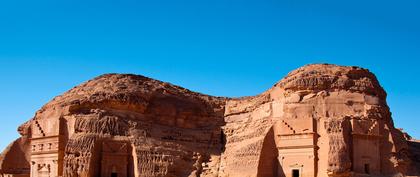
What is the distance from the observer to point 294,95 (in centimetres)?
3722

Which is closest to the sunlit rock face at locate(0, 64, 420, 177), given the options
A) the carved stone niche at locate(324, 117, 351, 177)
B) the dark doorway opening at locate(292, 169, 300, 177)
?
the carved stone niche at locate(324, 117, 351, 177)

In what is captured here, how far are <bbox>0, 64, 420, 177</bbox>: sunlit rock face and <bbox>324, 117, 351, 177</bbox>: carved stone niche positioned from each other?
61 mm

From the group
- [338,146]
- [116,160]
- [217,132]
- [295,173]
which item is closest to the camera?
[338,146]

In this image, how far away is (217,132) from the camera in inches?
1779

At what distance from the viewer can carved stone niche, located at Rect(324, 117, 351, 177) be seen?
3330 cm

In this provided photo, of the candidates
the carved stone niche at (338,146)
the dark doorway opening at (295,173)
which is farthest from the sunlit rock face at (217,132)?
the dark doorway opening at (295,173)

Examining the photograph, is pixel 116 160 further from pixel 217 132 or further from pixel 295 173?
pixel 295 173

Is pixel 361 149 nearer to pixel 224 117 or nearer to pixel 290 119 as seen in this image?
pixel 290 119

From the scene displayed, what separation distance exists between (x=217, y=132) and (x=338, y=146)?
13429 mm

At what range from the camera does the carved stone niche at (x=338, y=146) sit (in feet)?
109

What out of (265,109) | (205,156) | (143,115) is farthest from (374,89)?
(143,115)

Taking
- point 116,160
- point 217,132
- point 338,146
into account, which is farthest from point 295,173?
point 116,160

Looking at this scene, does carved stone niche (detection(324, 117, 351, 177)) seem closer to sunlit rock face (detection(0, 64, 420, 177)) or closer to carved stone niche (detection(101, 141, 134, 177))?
sunlit rock face (detection(0, 64, 420, 177))

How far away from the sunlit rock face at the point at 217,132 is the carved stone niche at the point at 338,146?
0.06 meters
